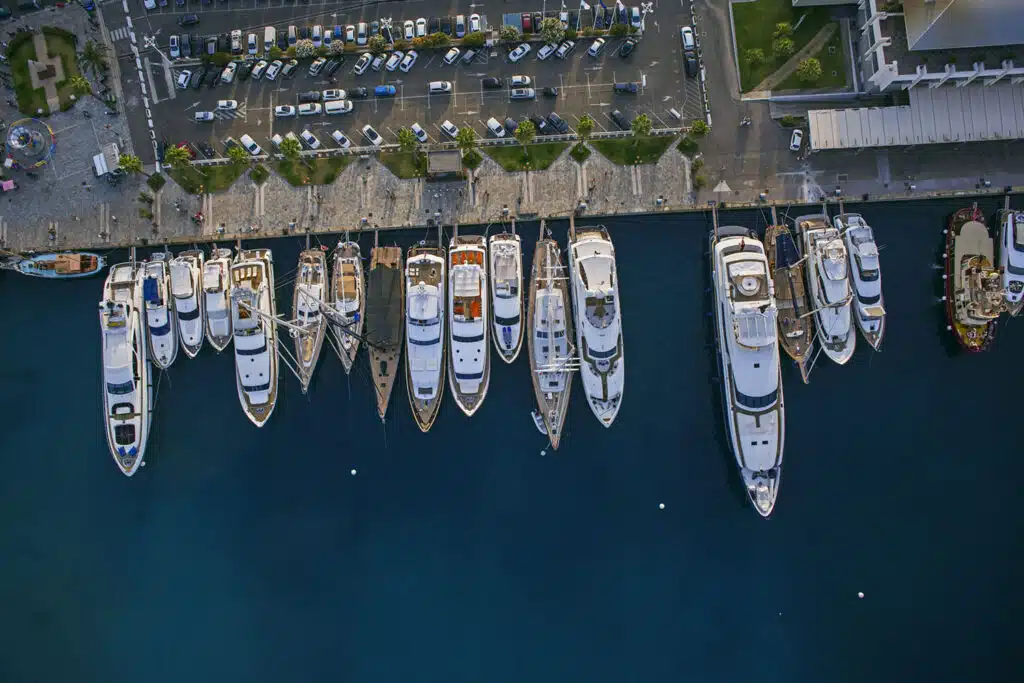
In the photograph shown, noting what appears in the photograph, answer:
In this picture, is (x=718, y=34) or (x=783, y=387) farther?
(x=718, y=34)

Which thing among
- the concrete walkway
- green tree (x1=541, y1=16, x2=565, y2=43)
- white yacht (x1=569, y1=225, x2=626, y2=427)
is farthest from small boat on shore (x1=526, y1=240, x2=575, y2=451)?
the concrete walkway

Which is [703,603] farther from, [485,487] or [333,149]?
[333,149]

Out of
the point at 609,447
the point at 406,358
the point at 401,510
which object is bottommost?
the point at 401,510

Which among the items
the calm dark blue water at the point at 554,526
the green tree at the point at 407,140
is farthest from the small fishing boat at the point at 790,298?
the green tree at the point at 407,140

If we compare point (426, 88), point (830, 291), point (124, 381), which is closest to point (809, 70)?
point (830, 291)

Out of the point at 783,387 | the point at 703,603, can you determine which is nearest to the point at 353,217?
the point at 783,387
